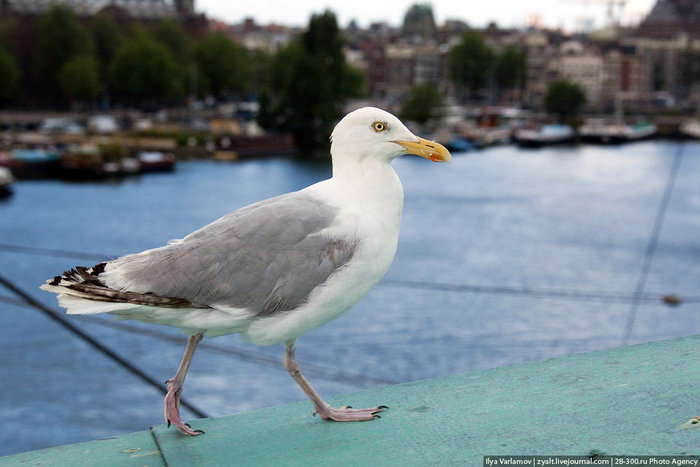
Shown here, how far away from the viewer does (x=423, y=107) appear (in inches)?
Answer: 1740

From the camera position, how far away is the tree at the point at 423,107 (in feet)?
145

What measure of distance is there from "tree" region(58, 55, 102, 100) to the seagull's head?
3638cm

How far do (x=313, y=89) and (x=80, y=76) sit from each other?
30.6 feet

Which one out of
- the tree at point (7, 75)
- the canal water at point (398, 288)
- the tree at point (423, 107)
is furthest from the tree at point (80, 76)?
the tree at point (423, 107)

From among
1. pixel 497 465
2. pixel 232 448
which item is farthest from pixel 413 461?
pixel 232 448

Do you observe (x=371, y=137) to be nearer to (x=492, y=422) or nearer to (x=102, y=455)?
(x=492, y=422)

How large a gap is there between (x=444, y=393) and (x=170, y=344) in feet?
39.2

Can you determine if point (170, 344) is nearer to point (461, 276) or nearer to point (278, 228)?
point (461, 276)

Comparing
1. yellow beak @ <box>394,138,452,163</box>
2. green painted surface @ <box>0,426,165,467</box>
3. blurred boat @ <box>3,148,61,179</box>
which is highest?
yellow beak @ <box>394,138,452,163</box>

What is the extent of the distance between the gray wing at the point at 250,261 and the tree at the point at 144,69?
3693 centimetres

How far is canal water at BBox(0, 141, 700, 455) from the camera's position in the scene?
1126 cm

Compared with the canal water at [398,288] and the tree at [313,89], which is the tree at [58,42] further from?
the canal water at [398,288]

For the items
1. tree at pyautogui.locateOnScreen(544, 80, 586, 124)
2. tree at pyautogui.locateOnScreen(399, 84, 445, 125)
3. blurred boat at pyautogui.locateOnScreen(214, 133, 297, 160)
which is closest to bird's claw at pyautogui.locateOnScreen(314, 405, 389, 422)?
blurred boat at pyautogui.locateOnScreen(214, 133, 297, 160)

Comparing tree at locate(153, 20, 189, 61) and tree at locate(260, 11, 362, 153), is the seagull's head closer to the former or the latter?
tree at locate(260, 11, 362, 153)
